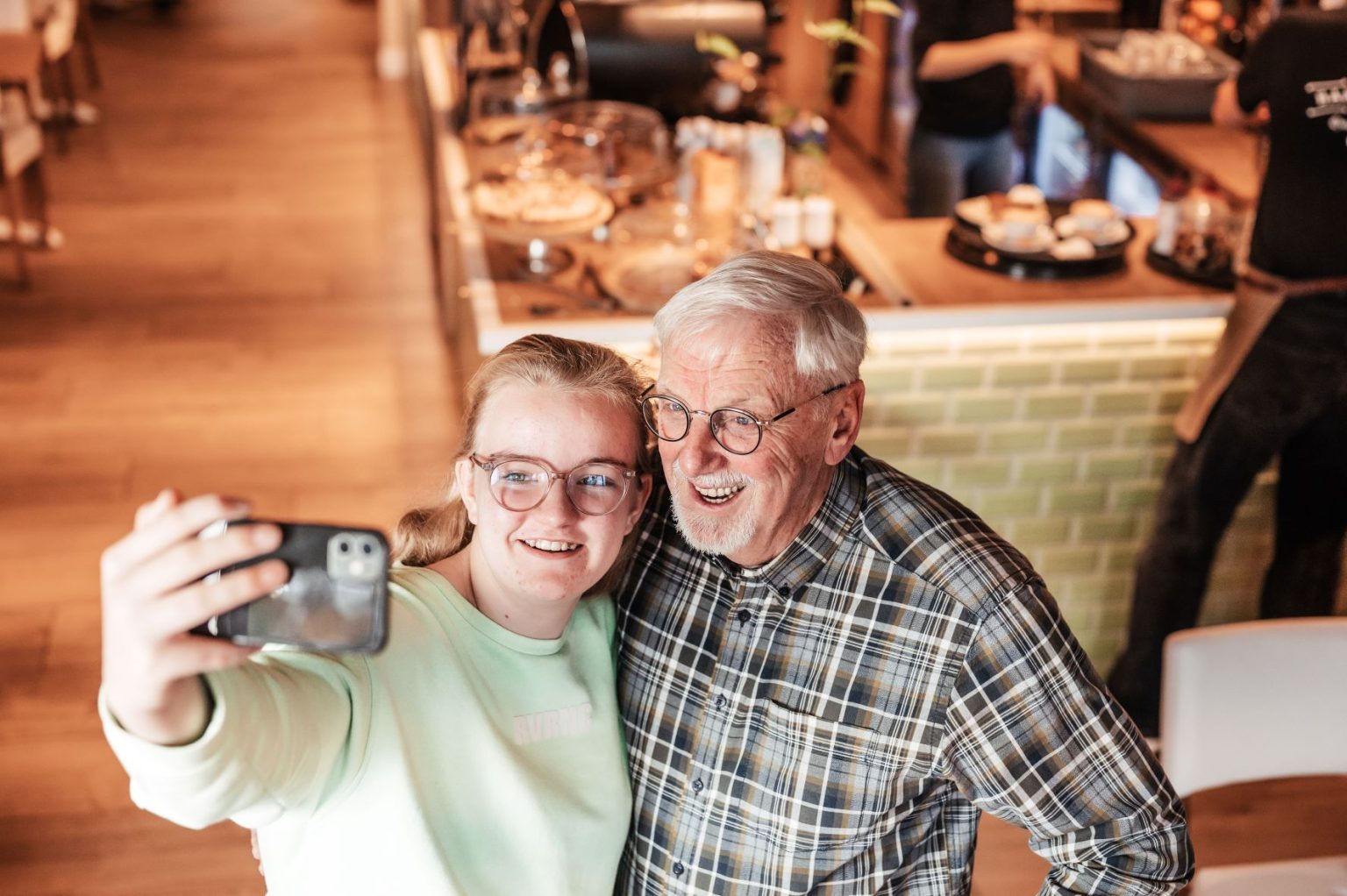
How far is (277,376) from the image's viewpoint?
4.88 metres

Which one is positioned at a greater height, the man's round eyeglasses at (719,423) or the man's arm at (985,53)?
the man's round eyeglasses at (719,423)

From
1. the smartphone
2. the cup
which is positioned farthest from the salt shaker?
the smartphone

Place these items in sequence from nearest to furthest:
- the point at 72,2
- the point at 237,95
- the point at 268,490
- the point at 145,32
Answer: the point at 268,490 < the point at 72,2 < the point at 237,95 < the point at 145,32

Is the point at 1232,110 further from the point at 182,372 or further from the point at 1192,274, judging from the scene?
the point at 182,372

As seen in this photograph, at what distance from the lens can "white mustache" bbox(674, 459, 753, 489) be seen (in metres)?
1.51

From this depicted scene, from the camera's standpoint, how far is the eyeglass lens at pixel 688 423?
4.94 ft

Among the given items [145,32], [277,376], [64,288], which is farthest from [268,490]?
[145,32]

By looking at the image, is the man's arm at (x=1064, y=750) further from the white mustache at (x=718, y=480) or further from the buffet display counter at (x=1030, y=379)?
the buffet display counter at (x=1030, y=379)

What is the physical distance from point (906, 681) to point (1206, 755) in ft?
2.32

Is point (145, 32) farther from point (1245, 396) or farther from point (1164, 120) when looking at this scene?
point (1245, 396)

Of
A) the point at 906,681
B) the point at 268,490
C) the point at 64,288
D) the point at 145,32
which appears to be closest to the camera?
the point at 906,681

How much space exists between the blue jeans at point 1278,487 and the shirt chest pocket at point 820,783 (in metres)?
1.73

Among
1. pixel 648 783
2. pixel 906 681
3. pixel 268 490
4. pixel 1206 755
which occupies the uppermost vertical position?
pixel 906 681

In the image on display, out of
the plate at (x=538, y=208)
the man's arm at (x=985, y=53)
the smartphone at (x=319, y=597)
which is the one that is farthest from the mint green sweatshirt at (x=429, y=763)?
the man's arm at (x=985, y=53)
